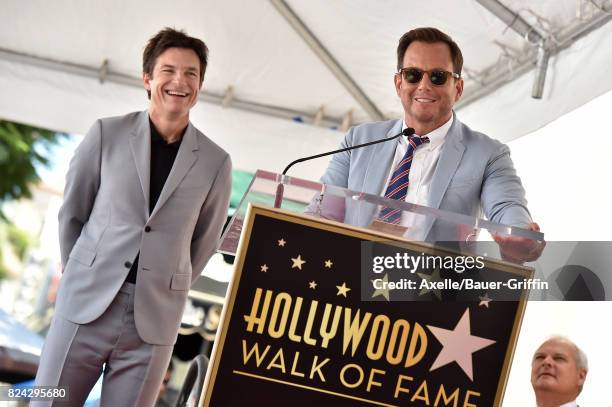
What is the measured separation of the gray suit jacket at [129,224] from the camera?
2834mm

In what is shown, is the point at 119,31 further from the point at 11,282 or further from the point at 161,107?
the point at 11,282

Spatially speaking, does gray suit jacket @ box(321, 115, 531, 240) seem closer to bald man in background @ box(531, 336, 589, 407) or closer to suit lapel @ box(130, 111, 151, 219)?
bald man in background @ box(531, 336, 589, 407)

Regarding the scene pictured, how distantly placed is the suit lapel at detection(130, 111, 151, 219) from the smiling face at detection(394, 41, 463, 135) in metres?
0.89

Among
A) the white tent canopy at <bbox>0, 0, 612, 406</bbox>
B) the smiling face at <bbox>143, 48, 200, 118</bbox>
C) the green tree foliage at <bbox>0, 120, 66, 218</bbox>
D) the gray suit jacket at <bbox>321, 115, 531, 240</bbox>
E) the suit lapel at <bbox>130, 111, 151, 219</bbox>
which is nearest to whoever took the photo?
the gray suit jacket at <bbox>321, 115, 531, 240</bbox>

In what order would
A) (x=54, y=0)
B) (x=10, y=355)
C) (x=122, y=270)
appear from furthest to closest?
1. (x=54, y=0)
2. (x=10, y=355)
3. (x=122, y=270)

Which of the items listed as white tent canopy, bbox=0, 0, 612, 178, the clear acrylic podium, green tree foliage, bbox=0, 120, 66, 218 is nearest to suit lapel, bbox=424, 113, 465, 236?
the clear acrylic podium

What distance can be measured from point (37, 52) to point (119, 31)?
0.73 m

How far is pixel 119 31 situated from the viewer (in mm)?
5922

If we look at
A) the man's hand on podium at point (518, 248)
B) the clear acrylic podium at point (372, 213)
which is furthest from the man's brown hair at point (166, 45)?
the man's hand on podium at point (518, 248)

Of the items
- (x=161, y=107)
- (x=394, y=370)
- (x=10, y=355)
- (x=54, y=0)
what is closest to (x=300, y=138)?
(x=54, y=0)

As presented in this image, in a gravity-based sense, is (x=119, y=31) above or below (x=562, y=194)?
above

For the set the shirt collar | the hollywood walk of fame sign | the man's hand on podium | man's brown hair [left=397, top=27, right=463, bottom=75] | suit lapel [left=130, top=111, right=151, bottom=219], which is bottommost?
the hollywood walk of fame sign

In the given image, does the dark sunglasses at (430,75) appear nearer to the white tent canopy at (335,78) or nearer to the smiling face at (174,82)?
the smiling face at (174,82)

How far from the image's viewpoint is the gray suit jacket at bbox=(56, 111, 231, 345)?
9.30 ft
